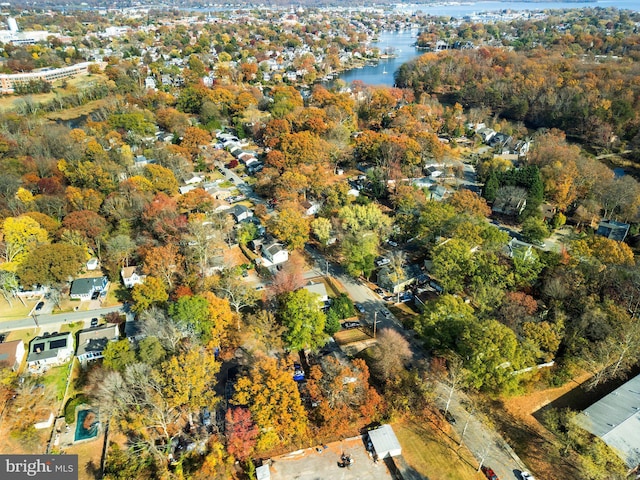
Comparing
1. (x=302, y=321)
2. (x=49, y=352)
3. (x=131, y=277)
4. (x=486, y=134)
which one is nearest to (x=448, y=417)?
(x=302, y=321)

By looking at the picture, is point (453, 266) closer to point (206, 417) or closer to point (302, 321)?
point (302, 321)

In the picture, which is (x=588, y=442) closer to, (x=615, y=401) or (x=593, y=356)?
(x=615, y=401)

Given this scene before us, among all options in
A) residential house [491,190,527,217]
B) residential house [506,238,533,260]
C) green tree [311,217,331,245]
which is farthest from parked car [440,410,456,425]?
residential house [491,190,527,217]

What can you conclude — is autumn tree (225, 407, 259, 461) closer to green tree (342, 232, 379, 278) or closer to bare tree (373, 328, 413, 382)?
bare tree (373, 328, 413, 382)

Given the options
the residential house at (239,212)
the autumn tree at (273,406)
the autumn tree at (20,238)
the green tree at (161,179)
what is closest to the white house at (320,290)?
the autumn tree at (273,406)

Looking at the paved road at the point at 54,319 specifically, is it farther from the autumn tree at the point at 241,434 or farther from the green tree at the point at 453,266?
the green tree at the point at 453,266

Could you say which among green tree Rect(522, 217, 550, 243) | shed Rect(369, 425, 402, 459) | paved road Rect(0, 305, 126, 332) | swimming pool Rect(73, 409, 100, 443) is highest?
green tree Rect(522, 217, 550, 243)
